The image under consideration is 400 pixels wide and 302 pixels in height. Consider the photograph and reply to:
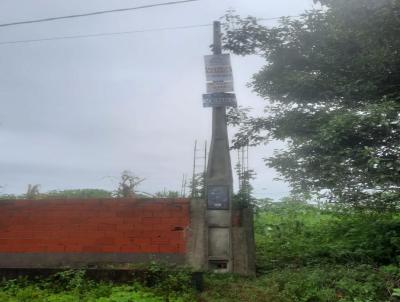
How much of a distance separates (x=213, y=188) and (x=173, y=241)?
3.77 feet

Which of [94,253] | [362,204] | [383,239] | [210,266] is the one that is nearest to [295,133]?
[362,204]

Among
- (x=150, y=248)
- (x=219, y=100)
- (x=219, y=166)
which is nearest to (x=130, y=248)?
(x=150, y=248)

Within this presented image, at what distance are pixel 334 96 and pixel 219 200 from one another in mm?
2902

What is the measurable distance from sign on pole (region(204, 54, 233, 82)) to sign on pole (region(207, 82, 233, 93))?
0.08 metres

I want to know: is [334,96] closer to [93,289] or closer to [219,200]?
[219,200]

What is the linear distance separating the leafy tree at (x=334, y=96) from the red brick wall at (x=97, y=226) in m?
2.24

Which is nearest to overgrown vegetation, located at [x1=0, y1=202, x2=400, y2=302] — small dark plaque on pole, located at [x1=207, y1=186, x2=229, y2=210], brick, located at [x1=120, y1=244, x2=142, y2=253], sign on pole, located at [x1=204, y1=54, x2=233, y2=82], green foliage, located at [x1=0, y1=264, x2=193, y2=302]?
green foliage, located at [x1=0, y1=264, x2=193, y2=302]

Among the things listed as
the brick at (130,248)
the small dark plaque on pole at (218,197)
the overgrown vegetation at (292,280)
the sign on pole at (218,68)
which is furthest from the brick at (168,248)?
the sign on pole at (218,68)

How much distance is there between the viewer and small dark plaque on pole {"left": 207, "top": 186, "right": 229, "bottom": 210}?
7.27m

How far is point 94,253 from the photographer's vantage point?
7055 millimetres

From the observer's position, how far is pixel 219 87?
7.81 metres

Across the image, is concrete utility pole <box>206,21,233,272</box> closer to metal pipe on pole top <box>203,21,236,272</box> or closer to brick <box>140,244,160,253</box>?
metal pipe on pole top <box>203,21,236,272</box>

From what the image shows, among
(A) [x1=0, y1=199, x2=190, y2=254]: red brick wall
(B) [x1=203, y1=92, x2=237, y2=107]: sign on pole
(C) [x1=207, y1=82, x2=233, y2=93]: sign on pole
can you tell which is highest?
(C) [x1=207, y1=82, x2=233, y2=93]: sign on pole

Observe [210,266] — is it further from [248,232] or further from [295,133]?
[295,133]
